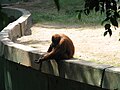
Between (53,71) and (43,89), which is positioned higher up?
(53,71)

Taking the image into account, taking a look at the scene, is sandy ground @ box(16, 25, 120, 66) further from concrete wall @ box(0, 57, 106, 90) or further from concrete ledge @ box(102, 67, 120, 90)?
concrete ledge @ box(102, 67, 120, 90)

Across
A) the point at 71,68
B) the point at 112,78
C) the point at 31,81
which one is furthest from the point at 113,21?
the point at 31,81

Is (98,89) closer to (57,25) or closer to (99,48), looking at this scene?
(99,48)

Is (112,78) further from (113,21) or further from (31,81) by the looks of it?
(31,81)

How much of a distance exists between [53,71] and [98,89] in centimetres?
89

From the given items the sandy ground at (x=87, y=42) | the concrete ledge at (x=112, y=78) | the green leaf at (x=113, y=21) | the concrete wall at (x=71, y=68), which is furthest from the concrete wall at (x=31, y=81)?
the green leaf at (x=113, y=21)

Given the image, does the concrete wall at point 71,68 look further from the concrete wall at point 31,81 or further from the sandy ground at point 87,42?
the sandy ground at point 87,42

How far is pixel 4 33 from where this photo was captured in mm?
7121

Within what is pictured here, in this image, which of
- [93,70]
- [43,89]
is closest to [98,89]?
[93,70]

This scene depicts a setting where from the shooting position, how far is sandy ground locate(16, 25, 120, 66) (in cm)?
602

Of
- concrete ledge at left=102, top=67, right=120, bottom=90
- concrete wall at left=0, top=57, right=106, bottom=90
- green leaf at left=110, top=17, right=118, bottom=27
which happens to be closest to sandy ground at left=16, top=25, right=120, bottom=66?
concrete wall at left=0, top=57, right=106, bottom=90

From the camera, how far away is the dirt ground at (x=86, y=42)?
6055mm

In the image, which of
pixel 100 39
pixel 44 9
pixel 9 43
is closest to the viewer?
pixel 9 43

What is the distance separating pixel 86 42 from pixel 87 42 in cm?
3
